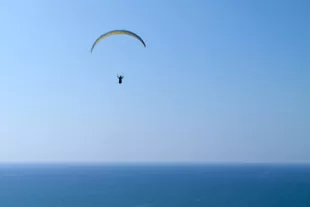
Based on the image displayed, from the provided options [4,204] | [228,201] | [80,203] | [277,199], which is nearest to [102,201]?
[80,203]

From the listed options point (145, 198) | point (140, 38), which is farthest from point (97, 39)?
point (145, 198)

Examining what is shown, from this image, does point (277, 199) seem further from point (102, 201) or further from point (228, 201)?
point (102, 201)

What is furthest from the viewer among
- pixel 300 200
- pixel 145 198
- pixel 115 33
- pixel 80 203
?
pixel 145 198

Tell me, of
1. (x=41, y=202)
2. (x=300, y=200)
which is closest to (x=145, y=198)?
(x=41, y=202)

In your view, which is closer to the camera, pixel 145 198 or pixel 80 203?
pixel 80 203

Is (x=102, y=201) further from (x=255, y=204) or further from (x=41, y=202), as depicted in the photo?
(x=255, y=204)

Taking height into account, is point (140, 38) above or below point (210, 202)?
above

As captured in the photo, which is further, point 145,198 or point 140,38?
point 145,198

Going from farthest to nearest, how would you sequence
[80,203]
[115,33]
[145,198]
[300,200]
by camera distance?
[145,198]
[300,200]
[80,203]
[115,33]

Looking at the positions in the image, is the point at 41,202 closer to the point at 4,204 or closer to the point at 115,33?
the point at 4,204
